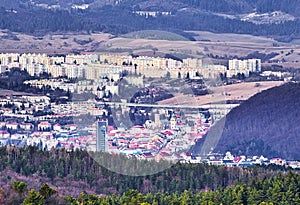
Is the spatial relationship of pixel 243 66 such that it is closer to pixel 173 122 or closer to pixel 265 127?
pixel 265 127

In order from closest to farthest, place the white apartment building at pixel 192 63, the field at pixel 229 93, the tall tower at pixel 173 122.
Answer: the tall tower at pixel 173 122 < the field at pixel 229 93 < the white apartment building at pixel 192 63

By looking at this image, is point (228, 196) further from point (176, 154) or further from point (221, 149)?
point (221, 149)

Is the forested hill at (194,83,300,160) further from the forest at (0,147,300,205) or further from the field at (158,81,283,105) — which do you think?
the forest at (0,147,300,205)

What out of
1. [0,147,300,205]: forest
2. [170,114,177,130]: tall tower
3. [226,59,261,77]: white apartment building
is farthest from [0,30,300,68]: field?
[0,147,300,205]: forest

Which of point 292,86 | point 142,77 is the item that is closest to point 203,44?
point 292,86

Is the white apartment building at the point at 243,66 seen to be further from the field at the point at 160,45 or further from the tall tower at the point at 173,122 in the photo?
the tall tower at the point at 173,122

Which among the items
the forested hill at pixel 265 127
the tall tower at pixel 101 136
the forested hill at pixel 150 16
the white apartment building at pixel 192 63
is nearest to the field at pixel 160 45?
the white apartment building at pixel 192 63

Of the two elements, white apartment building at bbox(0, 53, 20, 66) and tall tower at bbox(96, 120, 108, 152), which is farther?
white apartment building at bbox(0, 53, 20, 66)
